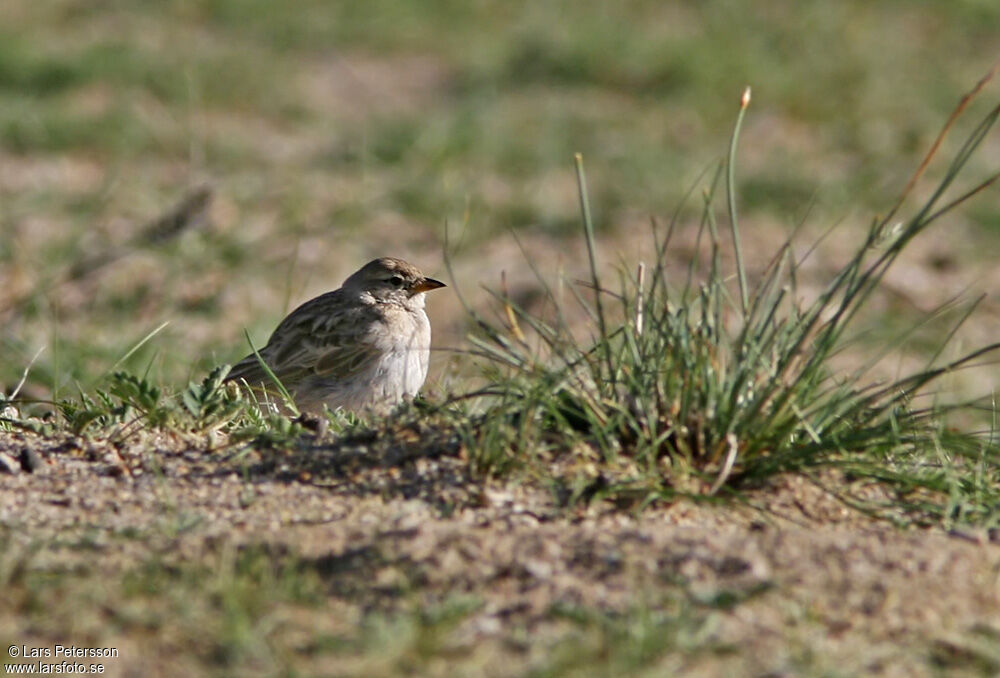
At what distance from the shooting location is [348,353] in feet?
20.7

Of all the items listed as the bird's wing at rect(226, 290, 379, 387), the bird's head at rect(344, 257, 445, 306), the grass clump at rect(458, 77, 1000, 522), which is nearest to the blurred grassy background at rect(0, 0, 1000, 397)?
the bird's wing at rect(226, 290, 379, 387)

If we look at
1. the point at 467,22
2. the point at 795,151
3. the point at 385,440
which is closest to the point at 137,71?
the point at 467,22

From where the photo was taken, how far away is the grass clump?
3896mm

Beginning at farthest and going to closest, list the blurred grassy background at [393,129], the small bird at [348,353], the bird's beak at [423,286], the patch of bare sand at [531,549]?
the blurred grassy background at [393,129], the bird's beak at [423,286], the small bird at [348,353], the patch of bare sand at [531,549]

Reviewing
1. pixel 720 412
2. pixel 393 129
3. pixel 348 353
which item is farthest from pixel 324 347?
pixel 393 129

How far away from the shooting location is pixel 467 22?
41.8 ft

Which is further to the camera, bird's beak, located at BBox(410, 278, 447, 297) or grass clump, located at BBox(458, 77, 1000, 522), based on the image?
bird's beak, located at BBox(410, 278, 447, 297)

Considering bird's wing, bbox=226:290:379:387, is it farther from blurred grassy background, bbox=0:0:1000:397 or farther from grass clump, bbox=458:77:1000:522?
grass clump, bbox=458:77:1000:522

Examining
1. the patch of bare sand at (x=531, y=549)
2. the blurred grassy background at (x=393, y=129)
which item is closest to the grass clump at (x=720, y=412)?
the patch of bare sand at (x=531, y=549)

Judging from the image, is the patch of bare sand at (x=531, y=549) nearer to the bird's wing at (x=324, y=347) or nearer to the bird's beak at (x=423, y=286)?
the bird's wing at (x=324, y=347)

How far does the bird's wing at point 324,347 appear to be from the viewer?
6305 millimetres

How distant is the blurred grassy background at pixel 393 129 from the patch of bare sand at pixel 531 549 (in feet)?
9.27

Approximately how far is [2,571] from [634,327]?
1.85 metres

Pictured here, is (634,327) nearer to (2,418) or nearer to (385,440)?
(385,440)
